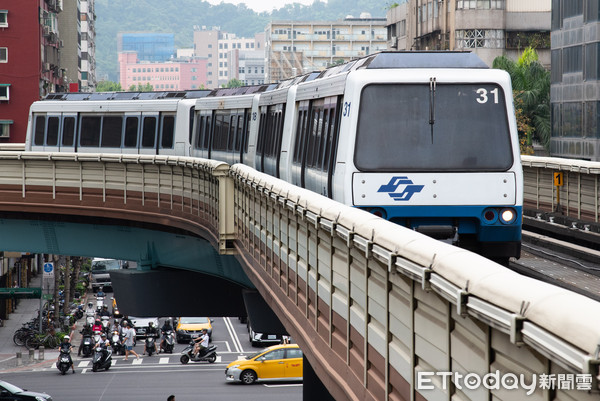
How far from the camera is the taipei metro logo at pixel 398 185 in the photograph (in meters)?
13.4

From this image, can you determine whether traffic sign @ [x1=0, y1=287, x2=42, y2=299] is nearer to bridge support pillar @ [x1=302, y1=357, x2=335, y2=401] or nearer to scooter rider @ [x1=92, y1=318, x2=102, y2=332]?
scooter rider @ [x1=92, y1=318, x2=102, y2=332]

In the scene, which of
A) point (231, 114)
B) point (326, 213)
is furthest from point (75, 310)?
point (326, 213)

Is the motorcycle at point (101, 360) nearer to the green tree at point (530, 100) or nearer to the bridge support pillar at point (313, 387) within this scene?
the green tree at point (530, 100)

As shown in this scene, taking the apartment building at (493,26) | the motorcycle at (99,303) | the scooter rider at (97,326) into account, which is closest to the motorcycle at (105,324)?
the scooter rider at (97,326)

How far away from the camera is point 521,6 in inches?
2958

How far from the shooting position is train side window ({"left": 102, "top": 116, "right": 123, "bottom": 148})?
3334 centimetres

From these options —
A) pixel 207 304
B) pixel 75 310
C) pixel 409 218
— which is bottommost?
pixel 75 310

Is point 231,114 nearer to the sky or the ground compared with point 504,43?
nearer to the ground

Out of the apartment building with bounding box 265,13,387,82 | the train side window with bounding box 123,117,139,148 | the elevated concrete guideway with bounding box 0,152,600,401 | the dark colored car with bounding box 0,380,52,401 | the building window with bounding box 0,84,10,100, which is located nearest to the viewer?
the elevated concrete guideway with bounding box 0,152,600,401

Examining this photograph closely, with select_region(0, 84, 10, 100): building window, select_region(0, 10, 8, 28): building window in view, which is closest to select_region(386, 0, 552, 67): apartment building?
select_region(0, 10, 8, 28): building window

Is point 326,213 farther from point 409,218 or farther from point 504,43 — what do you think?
point 504,43

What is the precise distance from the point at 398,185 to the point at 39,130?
2431cm

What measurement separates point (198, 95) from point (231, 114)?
4951mm

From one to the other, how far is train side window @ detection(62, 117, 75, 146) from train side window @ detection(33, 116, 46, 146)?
40.0 inches
